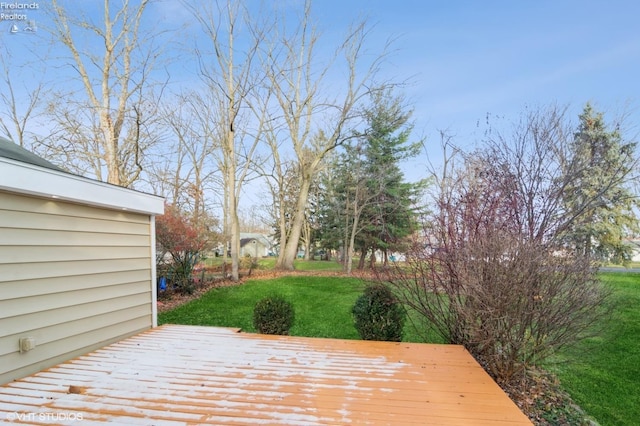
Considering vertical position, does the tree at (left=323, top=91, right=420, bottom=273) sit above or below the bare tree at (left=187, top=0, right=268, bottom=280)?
below

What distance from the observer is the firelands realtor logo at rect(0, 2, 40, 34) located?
8.68 metres

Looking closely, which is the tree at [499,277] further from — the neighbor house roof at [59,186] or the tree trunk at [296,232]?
the tree trunk at [296,232]

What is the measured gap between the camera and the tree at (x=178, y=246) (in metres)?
8.70

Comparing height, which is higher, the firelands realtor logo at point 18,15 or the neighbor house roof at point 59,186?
the firelands realtor logo at point 18,15

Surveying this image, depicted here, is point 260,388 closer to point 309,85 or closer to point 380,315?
point 380,315

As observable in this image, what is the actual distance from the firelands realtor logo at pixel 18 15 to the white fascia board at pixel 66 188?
28.4 ft

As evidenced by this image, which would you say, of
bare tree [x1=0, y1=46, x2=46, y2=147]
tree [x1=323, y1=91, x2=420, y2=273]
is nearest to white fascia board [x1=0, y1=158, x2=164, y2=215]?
tree [x1=323, y1=91, x2=420, y2=273]

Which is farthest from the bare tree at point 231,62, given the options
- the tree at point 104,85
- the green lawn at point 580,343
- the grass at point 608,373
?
the grass at point 608,373

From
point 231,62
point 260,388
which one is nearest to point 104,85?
point 231,62

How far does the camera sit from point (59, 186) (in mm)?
3168

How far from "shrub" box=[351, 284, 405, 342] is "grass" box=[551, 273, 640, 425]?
6.24 feet

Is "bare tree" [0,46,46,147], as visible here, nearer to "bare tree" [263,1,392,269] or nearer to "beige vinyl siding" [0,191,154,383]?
"bare tree" [263,1,392,269]

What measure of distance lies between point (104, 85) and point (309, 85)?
299 inches

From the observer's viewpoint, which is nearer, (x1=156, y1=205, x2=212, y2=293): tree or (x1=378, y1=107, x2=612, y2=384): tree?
(x1=378, y1=107, x2=612, y2=384): tree
